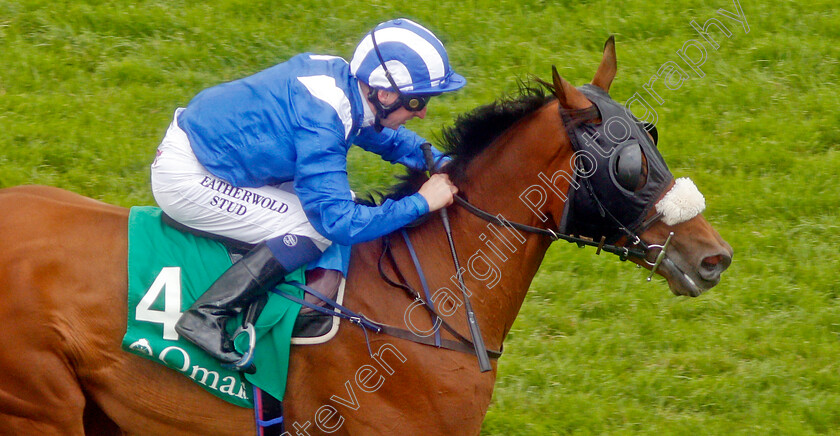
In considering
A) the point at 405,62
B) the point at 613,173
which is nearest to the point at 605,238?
the point at 613,173

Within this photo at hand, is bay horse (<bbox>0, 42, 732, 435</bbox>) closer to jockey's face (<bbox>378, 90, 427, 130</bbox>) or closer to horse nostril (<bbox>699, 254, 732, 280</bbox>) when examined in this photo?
horse nostril (<bbox>699, 254, 732, 280</bbox>)

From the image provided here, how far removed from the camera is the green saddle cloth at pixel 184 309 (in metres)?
4.20

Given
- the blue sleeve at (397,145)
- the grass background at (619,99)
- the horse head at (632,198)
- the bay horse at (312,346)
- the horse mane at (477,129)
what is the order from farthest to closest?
the grass background at (619,99) → the blue sleeve at (397,145) → the horse mane at (477,129) → the bay horse at (312,346) → the horse head at (632,198)

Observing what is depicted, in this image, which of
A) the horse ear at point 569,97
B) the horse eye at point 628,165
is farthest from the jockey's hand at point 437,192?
the horse eye at point 628,165

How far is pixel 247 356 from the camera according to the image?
4137 mm

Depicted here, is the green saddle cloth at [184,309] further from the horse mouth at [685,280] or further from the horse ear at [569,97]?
the horse mouth at [685,280]

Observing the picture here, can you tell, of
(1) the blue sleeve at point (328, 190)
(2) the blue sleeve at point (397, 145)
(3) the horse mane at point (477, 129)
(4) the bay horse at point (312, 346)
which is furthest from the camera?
(2) the blue sleeve at point (397, 145)

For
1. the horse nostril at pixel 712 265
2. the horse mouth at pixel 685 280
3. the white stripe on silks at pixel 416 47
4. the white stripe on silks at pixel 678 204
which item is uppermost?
the white stripe on silks at pixel 416 47

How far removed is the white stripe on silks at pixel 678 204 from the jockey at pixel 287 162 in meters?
1.00

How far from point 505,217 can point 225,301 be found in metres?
1.39

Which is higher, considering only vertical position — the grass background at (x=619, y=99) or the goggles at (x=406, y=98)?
the goggles at (x=406, y=98)

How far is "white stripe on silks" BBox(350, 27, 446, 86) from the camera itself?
13.6ft

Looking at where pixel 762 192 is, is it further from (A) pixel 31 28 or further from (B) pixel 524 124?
(A) pixel 31 28

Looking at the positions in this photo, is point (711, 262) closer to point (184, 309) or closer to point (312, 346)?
point (312, 346)
